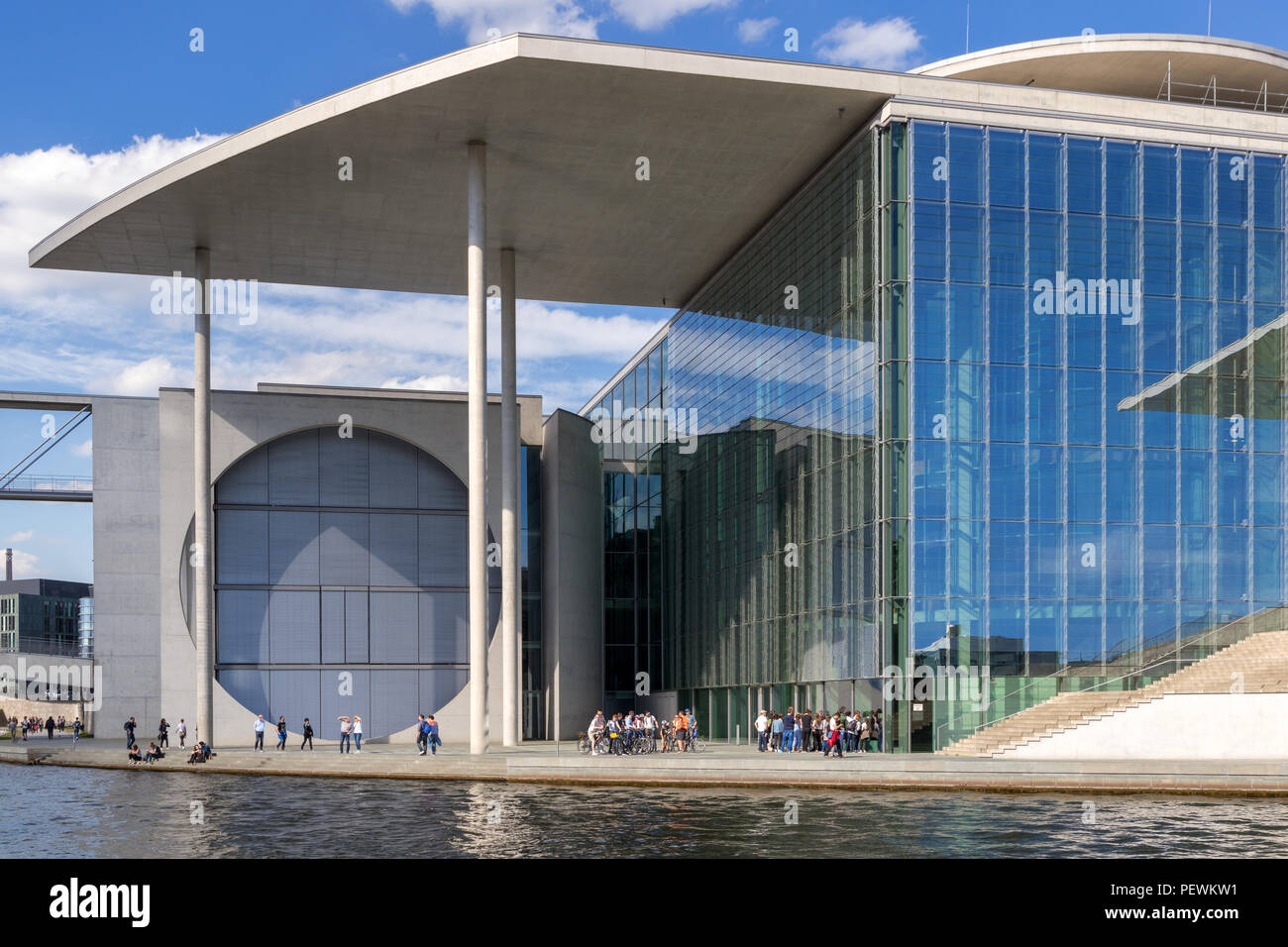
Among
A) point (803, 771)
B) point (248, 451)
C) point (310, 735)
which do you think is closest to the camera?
point (803, 771)

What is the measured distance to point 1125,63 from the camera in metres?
38.5

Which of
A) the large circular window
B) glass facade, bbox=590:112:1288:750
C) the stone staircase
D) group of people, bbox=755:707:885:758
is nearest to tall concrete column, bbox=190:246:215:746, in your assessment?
the large circular window

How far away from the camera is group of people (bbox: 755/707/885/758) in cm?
3226

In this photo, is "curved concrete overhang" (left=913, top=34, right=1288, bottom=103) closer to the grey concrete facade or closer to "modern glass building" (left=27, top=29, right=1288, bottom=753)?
"modern glass building" (left=27, top=29, right=1288, bottom=753)

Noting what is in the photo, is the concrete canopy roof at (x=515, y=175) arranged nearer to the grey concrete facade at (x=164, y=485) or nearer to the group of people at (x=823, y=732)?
the grey concrete facade at (x=164, y=485)

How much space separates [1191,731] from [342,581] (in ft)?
102

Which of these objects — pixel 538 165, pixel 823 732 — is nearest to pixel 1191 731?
pixel 823 732

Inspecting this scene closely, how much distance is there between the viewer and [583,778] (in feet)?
98.5

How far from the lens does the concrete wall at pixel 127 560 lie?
49.6 metres

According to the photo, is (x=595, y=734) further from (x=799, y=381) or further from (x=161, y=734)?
(x=161, y=734)

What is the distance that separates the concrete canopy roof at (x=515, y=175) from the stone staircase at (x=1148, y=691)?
15325mm

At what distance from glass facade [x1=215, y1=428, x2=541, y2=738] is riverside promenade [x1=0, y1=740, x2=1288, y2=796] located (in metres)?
11.3
